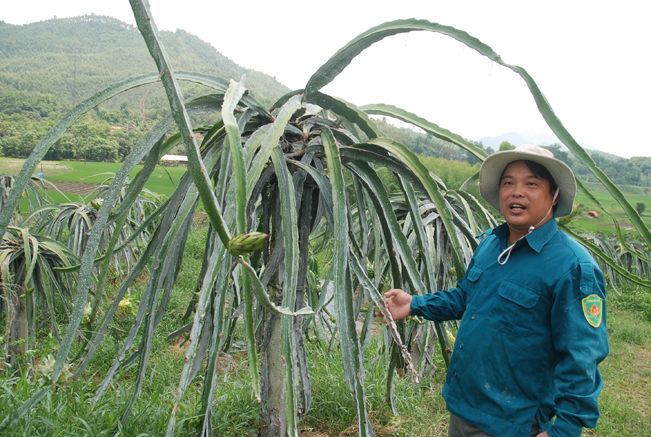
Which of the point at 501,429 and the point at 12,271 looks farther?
the point at 12,271

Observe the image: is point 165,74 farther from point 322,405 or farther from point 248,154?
point 322,405

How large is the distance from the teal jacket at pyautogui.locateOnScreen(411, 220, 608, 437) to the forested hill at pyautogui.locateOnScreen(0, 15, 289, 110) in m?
22.4


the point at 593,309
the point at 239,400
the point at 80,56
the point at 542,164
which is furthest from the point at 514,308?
the point at 80,56

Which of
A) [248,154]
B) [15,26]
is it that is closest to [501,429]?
[248,154]

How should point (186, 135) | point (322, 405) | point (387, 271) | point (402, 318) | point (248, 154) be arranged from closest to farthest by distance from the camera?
point (186, 135)
point (248, 154)
point (402, 318)
point (322, 405)
point (387, 271)

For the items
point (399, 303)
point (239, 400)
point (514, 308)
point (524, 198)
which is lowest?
point (239, 400)

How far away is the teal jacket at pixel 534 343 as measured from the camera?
84cm

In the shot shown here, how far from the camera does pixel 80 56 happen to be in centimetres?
4066

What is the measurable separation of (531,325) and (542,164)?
1.38ft

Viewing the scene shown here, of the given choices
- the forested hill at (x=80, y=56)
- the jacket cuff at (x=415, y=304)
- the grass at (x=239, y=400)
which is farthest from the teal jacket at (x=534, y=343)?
the forested hill at (x=80, y=56)

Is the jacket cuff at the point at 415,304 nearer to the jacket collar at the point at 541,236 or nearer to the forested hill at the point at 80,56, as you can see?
the jacket collar at the point at 541,236

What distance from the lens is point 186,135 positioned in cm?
56

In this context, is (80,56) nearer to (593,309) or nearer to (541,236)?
(541,236)

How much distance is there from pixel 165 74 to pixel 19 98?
60.4ft
